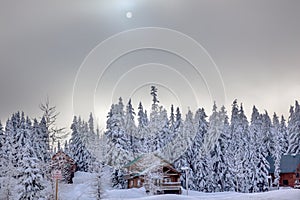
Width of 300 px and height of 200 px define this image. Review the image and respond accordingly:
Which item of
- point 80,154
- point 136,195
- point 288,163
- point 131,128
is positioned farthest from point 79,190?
point 288,163

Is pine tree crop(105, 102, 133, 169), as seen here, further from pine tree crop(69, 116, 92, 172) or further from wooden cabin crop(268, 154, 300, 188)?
wooden cabin crop(268, 154, 300, 188)

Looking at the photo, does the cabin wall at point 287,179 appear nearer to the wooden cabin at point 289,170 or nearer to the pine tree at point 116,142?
the wooden cabin at point 289,170

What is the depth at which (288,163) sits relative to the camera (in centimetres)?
7388

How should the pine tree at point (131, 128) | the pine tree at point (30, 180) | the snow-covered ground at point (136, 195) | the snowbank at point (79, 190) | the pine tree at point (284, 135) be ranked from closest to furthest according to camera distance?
1. the snow-covered ground at point (136, 195)
2. the pine tree at point (30, 180)
3. the snowbank at point (79, 190)
4. the pine tree at point (131, 128)
5. the pine tree at point (284, 135)

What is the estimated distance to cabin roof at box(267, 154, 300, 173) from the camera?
7266 cm

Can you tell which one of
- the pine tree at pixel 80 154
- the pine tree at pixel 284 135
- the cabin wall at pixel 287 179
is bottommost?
the cabin wall at pixel 287 179

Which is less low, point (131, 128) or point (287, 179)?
point (131, 128)

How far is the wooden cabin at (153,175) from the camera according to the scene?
5316 cm

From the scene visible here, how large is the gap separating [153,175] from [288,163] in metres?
34.3

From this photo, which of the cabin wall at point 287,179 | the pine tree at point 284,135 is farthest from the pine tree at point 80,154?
the pine tree at point 284,135

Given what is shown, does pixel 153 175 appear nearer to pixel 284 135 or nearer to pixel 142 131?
pixel 142 131

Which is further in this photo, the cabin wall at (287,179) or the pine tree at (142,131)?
the pine tree at (142,131)

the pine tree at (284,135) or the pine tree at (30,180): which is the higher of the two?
the pine tree at (284,135)

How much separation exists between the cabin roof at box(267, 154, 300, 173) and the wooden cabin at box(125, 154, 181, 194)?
90.4ft
